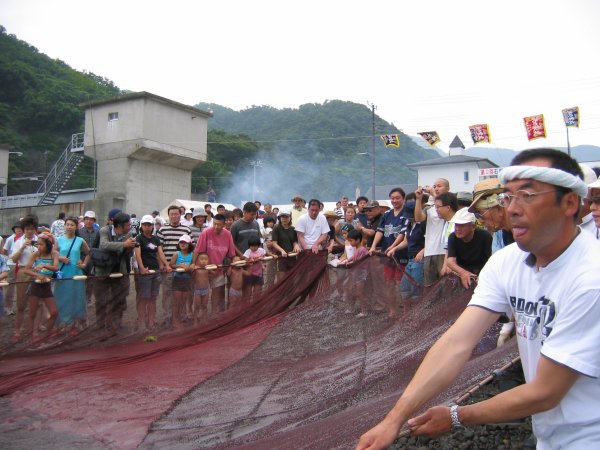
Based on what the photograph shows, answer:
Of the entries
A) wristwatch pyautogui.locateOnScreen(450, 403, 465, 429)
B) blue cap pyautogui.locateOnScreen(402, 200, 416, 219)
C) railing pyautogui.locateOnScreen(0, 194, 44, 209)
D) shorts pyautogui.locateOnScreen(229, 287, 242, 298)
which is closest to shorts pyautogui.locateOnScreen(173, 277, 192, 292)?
shorts pyautogui.locateOnScreen(229, 287, 242, 298)

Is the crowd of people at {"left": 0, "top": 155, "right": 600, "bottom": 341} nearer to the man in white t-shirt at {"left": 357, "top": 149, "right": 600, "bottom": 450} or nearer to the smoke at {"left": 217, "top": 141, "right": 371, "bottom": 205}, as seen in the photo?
the man in white t-shirt at {"left": 357, "top": 149, "right": 600, "bottom": 450}

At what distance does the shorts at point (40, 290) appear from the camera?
677 cm

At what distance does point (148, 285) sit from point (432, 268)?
11.5ft

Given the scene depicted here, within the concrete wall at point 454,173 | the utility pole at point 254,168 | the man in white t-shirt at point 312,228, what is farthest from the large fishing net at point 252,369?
the concrete wall at point 454,173

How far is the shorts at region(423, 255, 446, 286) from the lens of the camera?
22.4ft

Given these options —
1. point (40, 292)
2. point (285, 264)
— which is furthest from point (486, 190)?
point (40, 292)

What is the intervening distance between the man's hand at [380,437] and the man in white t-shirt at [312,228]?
7.24 metres

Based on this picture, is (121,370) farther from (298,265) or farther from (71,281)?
(298,265)

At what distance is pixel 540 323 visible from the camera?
1835mm

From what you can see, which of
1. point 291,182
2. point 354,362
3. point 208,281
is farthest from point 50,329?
point 291,182

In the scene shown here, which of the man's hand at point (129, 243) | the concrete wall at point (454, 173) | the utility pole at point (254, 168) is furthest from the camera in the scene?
the concrete wall at point (454, 173)

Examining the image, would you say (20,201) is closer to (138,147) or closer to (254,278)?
(138,147)

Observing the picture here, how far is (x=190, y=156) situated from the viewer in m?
34.2

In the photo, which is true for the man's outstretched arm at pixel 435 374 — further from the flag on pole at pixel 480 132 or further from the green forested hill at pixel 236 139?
the green forested hill at pixel 236 139
